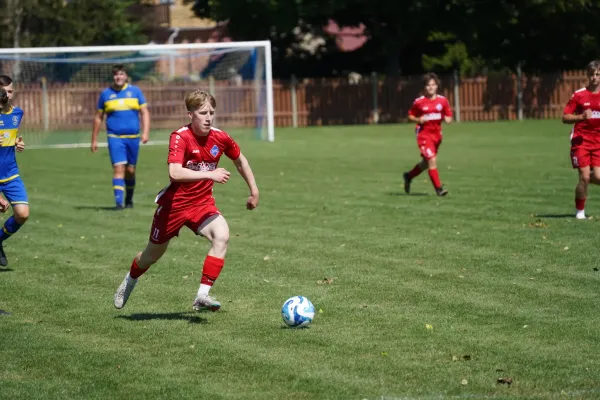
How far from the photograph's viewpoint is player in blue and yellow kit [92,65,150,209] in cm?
1759

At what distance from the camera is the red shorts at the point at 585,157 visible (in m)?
14.4

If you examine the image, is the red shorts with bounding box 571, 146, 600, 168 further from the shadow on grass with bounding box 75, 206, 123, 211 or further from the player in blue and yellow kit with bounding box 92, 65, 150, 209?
the shadow on grass with bounding box 75, 206, 123, 211

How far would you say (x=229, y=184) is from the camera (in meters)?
21.9

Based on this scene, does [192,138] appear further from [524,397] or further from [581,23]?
[581,23]

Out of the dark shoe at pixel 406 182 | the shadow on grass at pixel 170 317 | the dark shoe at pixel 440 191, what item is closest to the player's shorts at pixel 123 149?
the dark shoe at pixel 406 182

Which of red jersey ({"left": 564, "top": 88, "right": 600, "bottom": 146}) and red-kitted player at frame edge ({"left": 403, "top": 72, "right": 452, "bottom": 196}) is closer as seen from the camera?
red jersey ({"left": 564, "top": 88, "right": 600, "bottom": 146})

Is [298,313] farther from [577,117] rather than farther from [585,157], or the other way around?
[585,157]

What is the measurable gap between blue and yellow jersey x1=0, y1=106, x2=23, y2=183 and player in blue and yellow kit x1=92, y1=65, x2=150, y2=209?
5.80m

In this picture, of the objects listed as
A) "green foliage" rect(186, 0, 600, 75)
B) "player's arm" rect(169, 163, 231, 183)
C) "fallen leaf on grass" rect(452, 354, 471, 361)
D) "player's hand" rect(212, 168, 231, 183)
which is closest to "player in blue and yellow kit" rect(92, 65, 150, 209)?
"player's arm" rect(169, 163, 231, 183)

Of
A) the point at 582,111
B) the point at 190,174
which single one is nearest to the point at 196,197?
the point at 190,174

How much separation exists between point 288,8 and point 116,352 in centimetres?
4031

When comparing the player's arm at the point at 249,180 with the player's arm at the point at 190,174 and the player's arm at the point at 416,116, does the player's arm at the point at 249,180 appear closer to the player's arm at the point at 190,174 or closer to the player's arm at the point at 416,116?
the player's arm at the point at 190,174

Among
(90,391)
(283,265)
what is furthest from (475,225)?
(90,391)

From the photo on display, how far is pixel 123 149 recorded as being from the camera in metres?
17.7
